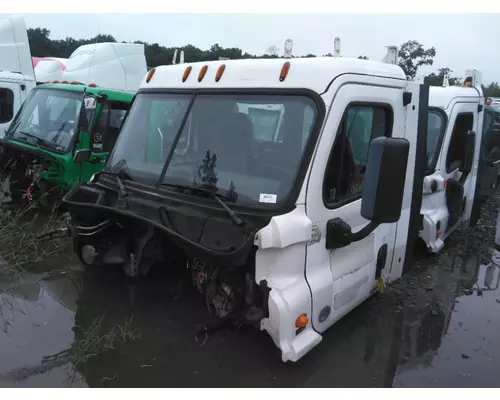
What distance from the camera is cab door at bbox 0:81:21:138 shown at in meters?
9.46

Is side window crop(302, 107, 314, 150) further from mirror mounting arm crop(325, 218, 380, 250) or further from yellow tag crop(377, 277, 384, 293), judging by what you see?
yellow tag crop(377, 277, 384, 293)

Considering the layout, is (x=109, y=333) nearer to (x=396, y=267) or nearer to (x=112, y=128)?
(x=396, y=267)

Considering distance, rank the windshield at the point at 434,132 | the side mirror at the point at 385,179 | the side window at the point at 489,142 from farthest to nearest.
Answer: the side window at the point at 489,142 < the windshield at the point at 434,132 < the side mirror at the point at 385,179

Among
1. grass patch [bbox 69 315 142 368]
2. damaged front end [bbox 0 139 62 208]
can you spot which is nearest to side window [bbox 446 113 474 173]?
grass patch [bbox 69 315 142 368]

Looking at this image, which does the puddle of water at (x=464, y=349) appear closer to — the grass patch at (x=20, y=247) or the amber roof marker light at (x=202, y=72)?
the amber roof marker light at (x=202, y=72)

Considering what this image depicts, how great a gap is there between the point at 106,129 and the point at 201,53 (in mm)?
1759

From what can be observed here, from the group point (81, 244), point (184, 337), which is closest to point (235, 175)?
point (184, 337)

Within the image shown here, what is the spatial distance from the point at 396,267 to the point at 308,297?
161cm

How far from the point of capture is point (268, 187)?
322 cm

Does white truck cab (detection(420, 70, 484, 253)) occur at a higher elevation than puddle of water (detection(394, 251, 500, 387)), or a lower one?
higher

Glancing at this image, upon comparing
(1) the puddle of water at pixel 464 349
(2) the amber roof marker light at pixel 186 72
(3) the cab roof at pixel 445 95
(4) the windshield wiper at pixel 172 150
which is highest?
(2) the amber roof marker light at pixel 186 72

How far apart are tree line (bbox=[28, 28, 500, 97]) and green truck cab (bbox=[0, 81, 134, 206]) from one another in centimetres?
146

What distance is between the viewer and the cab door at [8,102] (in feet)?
31.0

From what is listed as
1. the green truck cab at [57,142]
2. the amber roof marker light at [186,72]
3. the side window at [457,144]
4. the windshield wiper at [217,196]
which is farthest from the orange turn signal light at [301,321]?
the green truck cab at [57,142]
